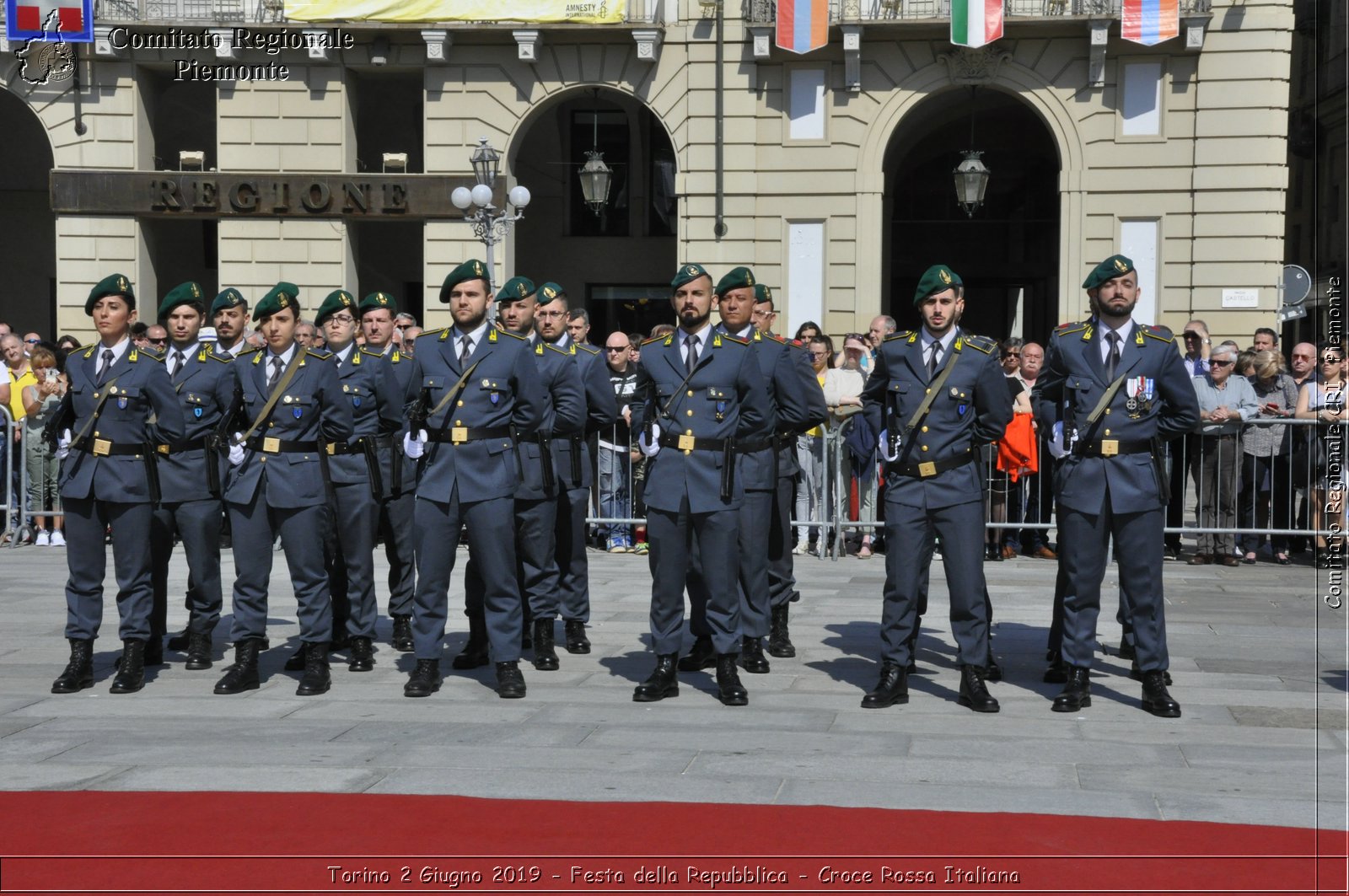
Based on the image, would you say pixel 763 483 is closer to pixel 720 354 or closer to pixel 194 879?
pixel 720 354

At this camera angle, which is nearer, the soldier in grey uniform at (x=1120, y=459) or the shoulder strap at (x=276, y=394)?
the soldier in grey uniform at (x=1120, y=459)

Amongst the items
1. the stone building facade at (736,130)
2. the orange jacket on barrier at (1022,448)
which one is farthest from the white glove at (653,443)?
the stone building facade at (736,130)

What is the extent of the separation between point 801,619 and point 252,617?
3933mm

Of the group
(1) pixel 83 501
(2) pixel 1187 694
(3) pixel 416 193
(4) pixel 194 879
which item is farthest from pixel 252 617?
(3) pixel 416 193

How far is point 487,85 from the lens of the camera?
25203mm

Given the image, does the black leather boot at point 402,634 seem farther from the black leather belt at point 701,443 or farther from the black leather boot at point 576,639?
the black leather belt at point 701,443

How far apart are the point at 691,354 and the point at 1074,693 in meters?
2.51

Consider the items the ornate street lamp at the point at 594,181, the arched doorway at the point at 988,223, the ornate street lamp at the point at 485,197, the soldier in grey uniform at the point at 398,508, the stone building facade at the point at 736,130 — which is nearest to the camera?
the soldier in grey uniform at the point at 398,508

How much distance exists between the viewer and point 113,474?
27.0 feet

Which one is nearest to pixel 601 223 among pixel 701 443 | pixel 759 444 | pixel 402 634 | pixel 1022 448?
pixel 1022 448

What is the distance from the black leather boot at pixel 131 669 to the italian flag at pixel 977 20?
18.4 meters

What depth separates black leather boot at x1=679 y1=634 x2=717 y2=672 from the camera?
8.88m

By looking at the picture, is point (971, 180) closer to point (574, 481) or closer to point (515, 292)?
point (574, 481)

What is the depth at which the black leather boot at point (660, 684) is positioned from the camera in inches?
312
